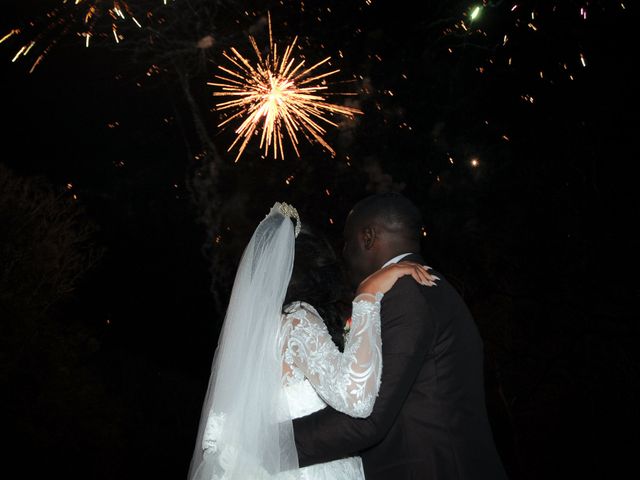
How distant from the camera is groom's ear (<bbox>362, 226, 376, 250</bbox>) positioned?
2586 millimetres

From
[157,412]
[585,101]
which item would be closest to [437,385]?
[585,101]

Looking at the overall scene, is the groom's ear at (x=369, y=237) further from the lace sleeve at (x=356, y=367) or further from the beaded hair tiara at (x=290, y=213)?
the beaded hair tiara at (x=290, y=213)

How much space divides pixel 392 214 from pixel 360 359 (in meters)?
0.66

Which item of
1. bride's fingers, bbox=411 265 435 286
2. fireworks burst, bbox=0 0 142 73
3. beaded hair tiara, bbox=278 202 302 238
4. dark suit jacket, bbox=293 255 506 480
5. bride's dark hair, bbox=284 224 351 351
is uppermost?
fireworks burst, bbox=0 0 142 73

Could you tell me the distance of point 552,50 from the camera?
35.0 feet

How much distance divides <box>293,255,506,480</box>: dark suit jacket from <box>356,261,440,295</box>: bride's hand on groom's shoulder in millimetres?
26

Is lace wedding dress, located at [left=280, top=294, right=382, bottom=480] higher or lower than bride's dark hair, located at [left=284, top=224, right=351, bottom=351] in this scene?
lower

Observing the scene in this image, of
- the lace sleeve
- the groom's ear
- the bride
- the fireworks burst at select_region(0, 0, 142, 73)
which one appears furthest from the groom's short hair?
the fireworks burst at select_region(0, 0, 142, 73)

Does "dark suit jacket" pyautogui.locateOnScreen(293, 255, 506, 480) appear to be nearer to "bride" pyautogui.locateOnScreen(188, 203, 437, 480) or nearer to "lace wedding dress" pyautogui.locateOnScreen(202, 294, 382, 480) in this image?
"lace wedding dress" pyautogui.locateOnScreen(202, 294, 382, 480)

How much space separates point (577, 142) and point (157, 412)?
46.1 feet

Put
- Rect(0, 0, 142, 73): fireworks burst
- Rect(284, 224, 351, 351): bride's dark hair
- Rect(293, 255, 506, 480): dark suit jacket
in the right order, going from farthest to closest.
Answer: Rect(0, 0, 142, 73): fireworks burst
Rect(284, 224, 351, 351): bride's dark hair
Rect(293, 255, 506, 480): dark suit jacket

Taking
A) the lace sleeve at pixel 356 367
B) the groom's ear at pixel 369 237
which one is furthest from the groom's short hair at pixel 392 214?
the lace sleeve at pixel 356 367

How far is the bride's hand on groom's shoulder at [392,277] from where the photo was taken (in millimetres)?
2370

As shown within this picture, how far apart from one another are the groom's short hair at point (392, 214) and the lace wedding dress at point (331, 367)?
0.36 m
